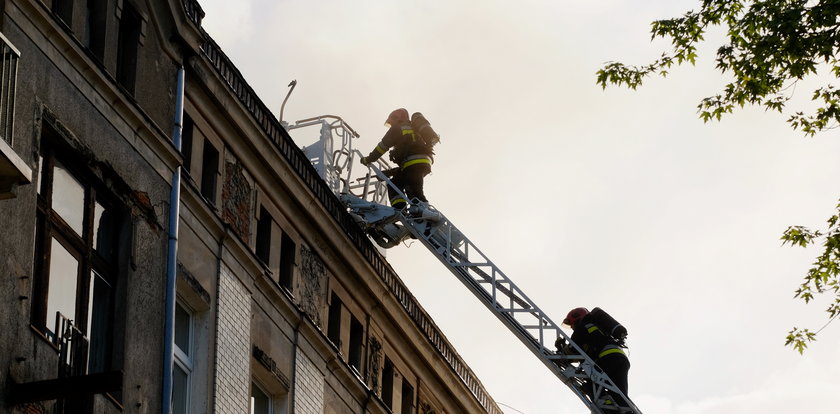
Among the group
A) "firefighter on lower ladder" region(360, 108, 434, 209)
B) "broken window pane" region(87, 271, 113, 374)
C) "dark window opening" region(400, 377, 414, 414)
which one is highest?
"firefighter on lower ladder" region(360, 108, 434, 209)

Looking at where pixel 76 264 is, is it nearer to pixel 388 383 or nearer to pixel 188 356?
pixel 188 356

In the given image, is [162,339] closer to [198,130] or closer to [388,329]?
[198,130]

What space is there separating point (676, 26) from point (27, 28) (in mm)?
8578

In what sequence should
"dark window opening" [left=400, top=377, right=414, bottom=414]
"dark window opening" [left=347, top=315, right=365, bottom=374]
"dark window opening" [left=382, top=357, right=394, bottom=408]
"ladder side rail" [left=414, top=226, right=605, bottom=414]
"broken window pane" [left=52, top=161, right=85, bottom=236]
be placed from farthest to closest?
"ladder side rail" [left=414, top=226, right=605, bottom=414], "dark window opening" [left=400, top=377, right=414, bottom=414], "dark window opening" [left=382, top=357, right=394, bottom=408], "dark window opening" [left=347, top=315, right=365, bottom=374], "broken window pane" [left=52, top=161, right=85, bottom=236]

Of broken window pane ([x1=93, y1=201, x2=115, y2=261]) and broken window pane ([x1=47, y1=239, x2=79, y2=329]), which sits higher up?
broken window pane ([x1=93, y1=201, x2=115, y2=261])

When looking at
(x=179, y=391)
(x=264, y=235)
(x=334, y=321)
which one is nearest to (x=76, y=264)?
(x=179, y=391)

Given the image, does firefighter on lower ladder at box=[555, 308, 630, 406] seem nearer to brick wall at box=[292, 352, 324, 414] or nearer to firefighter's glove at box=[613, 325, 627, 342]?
firefighter's glove at box=[613, 325, 627, 342]

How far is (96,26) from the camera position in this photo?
21.7m

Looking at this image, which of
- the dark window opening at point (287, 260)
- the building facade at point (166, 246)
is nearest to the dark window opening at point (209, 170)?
the building facade at point (166, 246)

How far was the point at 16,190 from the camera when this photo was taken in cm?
1719

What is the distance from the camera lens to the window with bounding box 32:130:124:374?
18.8m

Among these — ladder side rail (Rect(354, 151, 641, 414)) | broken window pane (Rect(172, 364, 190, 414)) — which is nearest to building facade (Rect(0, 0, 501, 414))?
broken window pane (Rect(172, 364, 190, 414))

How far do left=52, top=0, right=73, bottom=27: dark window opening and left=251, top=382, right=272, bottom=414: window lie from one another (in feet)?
22.8

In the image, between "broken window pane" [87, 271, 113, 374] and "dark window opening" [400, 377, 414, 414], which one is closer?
"broken window pane" [87, 271, 113, 374]
